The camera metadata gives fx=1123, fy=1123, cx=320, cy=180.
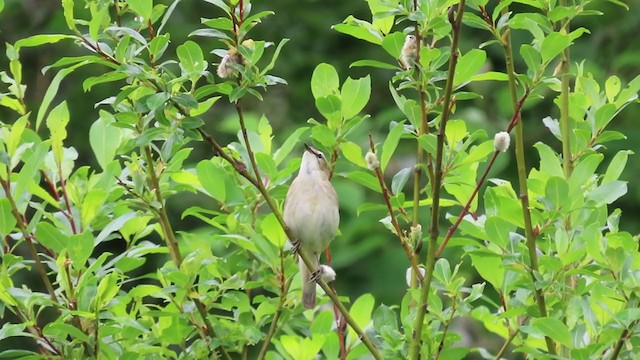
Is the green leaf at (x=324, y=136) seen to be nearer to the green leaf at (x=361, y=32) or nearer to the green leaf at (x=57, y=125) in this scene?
the green leaf at (x=361, y=32)

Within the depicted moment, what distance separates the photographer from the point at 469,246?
245cm

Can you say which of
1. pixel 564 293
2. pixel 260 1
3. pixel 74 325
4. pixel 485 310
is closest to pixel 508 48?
pixel 564 293

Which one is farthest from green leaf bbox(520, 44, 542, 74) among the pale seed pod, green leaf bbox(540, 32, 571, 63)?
the pale seed pod

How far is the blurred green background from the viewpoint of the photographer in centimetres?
604

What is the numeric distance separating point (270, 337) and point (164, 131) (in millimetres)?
573

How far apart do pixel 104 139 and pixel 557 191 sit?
1117 mm

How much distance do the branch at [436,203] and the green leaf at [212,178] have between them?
1.71 feet

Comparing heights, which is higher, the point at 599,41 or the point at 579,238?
the point at 579,238

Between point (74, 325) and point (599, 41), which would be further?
point (599, 41)

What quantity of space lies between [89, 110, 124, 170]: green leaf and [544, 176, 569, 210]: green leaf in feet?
3.48

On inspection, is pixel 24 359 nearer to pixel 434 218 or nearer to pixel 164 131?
pixel 164 131

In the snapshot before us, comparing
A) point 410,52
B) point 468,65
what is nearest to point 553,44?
point 468,65

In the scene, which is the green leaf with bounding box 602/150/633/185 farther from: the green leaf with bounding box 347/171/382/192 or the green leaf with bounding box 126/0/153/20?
the green leaf with bounding box 126/0/153/20

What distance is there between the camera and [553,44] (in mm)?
2213
